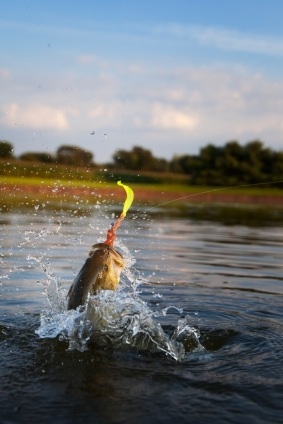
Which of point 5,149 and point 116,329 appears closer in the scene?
point 116,329

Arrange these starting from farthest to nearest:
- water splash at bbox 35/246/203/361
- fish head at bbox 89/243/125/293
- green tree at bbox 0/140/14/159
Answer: green tree at bbox 0/140/14/159
water splash at bbox 35/246/203/361
fish head at bbox 89/243/125/293

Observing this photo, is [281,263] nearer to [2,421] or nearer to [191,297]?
[191,297]

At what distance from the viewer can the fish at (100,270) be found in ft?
17.9

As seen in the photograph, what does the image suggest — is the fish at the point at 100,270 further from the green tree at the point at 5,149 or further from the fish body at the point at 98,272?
the green tree at the point at 5,149

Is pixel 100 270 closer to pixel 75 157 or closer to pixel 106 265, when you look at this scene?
pixel 106 265

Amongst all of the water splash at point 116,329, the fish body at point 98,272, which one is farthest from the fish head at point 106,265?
the water splash at point 116,329

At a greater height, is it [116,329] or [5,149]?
[5,149]

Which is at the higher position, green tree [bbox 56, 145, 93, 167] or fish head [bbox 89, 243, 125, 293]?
green tree [bbox 56, 145, 93, 167]

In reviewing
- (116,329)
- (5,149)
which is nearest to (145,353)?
(116,329)

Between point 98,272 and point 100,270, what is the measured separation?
0.03m

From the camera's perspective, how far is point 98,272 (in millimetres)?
5488

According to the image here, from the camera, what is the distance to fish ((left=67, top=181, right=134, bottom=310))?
17.9ft

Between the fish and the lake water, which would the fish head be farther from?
the lake water

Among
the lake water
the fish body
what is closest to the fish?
the fish body
